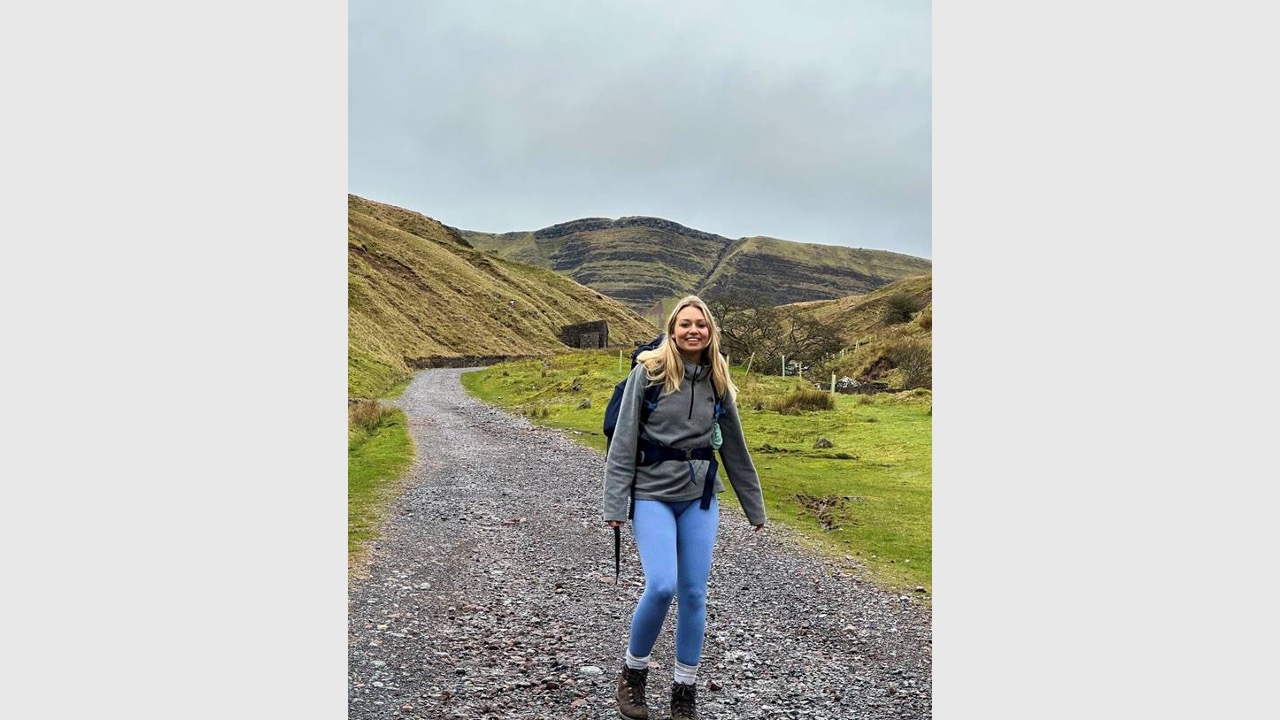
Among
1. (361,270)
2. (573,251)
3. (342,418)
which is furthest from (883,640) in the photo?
(573,251)

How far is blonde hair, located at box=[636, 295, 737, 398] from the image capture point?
3.31 m

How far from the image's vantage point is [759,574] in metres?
6.20

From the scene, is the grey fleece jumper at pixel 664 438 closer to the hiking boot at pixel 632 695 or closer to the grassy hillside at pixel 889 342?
the hiking boot at pixel 632 695

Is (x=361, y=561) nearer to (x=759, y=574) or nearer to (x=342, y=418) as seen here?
(x=342, y=418)

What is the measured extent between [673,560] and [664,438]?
483 mm

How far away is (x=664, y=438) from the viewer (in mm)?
3320

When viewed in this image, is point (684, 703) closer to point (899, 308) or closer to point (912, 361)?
point (912, 361)

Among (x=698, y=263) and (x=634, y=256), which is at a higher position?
(x=634, y=256)

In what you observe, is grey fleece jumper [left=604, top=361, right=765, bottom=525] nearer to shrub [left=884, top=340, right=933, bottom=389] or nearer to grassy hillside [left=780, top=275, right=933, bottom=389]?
grassy hillside [left=780, top=275, right=933, bottom=389]

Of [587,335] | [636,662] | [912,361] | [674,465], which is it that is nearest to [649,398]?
[674,465]

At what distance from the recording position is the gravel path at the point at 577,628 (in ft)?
13.5

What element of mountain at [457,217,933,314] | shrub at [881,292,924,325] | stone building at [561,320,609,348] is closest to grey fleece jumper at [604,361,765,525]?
shrub at [881,292,924,325]

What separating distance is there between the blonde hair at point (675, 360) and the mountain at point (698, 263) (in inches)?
3941

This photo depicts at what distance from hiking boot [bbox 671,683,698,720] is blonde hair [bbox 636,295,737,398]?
1.31 m
